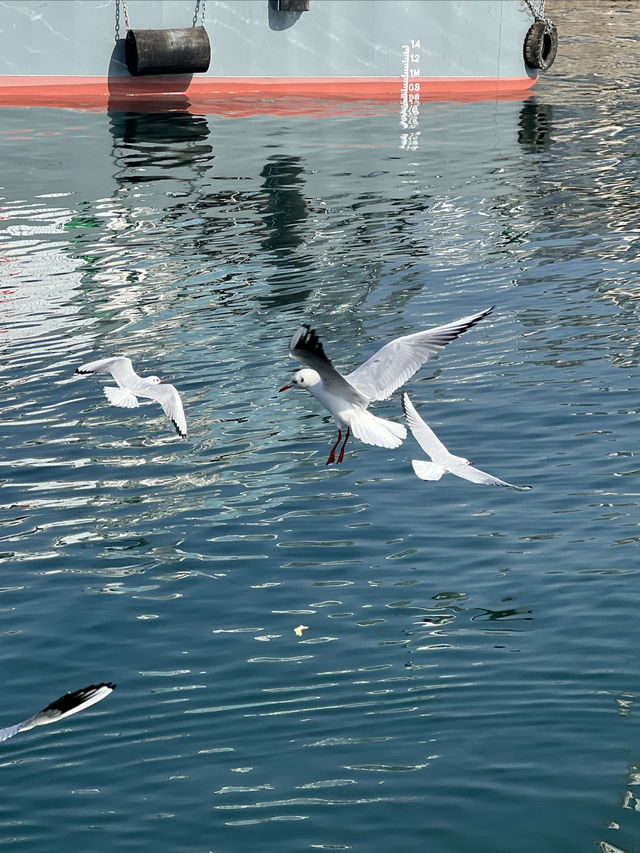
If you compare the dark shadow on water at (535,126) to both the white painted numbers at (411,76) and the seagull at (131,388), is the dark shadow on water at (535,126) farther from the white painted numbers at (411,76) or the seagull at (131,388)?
the seagull at (131,388)

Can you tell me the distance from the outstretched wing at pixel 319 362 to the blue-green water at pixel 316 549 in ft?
7.72

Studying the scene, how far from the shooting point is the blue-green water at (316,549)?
1055 cm

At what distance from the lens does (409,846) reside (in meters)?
9.95

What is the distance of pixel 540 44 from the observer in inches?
2039

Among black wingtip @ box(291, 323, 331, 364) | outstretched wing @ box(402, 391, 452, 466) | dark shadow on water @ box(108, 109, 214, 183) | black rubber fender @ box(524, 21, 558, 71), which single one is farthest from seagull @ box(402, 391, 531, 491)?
black rubber fender @ box(524, 21, 558, 71)

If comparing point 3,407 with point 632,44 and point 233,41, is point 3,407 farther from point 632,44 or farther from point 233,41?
point 632,44

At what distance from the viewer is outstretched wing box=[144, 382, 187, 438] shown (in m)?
14.7

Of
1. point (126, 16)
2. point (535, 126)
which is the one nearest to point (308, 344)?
point (535, 126)

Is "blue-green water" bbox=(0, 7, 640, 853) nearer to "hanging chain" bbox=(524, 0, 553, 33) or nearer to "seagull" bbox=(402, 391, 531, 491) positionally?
"seagull" bbox=(402, 391, 531, 491)

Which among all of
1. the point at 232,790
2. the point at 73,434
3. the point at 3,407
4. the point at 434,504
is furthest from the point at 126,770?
the point at 3,407

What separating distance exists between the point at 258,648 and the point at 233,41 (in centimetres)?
3997

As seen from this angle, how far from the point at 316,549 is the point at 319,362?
3.74 metres

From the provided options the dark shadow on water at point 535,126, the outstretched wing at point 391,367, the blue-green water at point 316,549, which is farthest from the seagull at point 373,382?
the dark shadow on water at point 535,126

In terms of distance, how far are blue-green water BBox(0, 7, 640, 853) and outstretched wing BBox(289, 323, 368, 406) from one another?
7.72 feet
